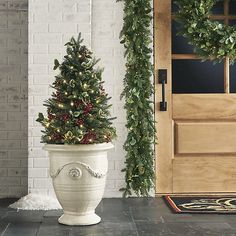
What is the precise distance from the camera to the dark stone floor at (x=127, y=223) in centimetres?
320

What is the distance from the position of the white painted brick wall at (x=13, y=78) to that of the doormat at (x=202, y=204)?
1.49 metres

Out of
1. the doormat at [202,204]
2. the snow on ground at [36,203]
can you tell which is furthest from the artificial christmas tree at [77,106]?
the doormat at [202,204]

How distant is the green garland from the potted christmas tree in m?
1.28

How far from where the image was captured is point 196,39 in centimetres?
436

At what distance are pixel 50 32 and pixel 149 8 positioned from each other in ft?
2.99

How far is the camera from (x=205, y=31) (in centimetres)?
431

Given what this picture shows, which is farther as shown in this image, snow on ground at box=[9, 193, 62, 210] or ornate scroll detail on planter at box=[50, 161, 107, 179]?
snow on ground at box=[9, 193, 62, 210]

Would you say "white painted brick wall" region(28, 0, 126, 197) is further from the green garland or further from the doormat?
the doormat

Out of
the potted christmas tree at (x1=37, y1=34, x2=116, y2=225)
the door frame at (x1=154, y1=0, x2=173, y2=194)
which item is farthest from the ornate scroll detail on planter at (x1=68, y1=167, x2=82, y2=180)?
the door frame at (x1=154, y1=0, x2=173, y2=194)

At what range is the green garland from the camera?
4312mm

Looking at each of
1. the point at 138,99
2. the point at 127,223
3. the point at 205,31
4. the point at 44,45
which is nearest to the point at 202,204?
the point at 127,223

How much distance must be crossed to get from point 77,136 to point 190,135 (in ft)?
5.02

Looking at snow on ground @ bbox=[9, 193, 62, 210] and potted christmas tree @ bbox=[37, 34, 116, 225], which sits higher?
potted christmas tree @ bbox=[37, 34, 116, 225]

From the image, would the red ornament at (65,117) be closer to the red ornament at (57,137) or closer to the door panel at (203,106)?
the red ornament at (57,137)
